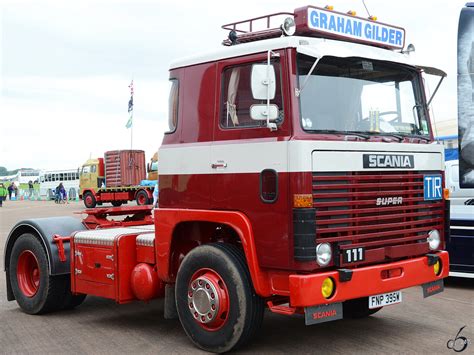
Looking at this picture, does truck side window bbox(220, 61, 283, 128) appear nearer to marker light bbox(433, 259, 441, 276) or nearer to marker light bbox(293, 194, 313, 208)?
marker light bbox(293, 194, 313, 208)

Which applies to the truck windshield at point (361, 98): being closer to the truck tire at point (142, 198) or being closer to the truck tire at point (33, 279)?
the truck tire at point (33, 279)

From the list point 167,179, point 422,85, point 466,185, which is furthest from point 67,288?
point 466,185

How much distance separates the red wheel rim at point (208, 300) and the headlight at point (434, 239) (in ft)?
7.08

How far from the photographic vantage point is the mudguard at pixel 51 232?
7.34m

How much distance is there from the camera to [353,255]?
5.38 metres

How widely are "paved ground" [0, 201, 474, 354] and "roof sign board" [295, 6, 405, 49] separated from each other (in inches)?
115

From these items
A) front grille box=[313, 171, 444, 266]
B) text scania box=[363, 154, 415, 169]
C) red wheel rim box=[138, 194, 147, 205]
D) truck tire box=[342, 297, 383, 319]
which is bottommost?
truck tire box=[342, 297, 383, 319]

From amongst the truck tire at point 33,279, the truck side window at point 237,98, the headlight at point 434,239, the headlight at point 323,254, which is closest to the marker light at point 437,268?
the headlight at point 434,239

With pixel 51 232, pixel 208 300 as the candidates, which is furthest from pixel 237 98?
pixel 51 232

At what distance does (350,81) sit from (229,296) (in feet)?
7.45

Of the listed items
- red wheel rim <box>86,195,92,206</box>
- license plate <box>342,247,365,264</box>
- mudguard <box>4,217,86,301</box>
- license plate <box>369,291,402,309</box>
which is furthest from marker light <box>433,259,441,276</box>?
red wheel rim <box>86,195,92,206</box>

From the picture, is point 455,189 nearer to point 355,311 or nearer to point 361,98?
point 355,311

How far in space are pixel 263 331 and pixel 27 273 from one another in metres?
3.35

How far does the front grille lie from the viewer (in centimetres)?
525
